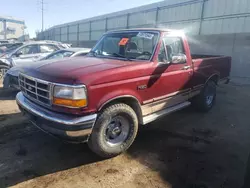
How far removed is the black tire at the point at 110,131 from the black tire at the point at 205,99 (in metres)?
2.78

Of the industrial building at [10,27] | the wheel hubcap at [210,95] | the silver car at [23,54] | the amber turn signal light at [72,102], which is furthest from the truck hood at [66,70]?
the industrial building at [10,27]

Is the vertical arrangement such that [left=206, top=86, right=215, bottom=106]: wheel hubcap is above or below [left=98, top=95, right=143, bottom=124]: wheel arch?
below

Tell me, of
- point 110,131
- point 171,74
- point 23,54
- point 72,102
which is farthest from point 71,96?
point 23,54

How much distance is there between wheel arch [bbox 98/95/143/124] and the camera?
322cm

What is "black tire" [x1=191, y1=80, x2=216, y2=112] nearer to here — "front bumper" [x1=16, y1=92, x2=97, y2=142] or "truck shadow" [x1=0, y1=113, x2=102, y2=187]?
"truck shadow" [x1=0, y1=113, x2=102, y2=187]

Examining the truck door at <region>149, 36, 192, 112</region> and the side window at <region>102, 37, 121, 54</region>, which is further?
the side window at <region>102, 37, 121, 54</region>

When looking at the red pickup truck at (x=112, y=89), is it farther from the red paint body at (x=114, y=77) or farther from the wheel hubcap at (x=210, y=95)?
the wheel hubcap at (x=210, y=95)

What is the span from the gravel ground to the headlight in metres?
1.03

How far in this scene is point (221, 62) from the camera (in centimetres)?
628

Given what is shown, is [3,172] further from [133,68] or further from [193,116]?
[193,116]

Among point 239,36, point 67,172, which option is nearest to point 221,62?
point 67,172

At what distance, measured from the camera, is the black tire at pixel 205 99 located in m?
5.78

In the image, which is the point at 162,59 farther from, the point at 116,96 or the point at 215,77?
the point at 215,77

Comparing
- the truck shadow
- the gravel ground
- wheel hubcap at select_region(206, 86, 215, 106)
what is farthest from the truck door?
the truck shadow
